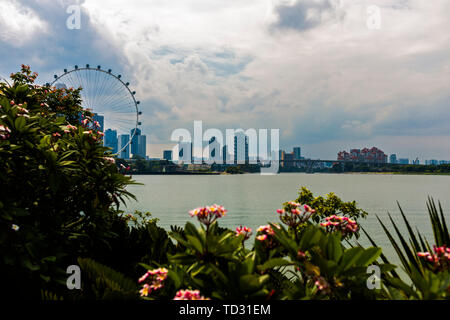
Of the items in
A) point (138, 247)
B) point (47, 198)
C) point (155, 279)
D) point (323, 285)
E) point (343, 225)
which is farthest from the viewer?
point (138, 247)

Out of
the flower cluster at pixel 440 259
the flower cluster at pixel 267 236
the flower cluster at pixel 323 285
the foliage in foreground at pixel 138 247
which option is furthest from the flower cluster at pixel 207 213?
the flower cluster at pixel 440 259

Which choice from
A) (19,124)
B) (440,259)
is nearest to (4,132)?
(19,124)

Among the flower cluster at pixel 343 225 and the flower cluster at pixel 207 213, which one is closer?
the flower cluster at pixel 207 213

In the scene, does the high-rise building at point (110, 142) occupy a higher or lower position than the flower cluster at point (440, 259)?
higher

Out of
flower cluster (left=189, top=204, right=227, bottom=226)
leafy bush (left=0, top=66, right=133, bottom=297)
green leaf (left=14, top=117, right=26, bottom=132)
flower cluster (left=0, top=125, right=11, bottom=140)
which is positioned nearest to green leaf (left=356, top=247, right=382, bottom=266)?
flower cluster (left=189, top=204, right=227, bottom=226)

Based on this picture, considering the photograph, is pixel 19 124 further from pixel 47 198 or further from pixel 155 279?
pixel 155 279

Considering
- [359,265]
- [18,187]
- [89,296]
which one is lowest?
[89,296]

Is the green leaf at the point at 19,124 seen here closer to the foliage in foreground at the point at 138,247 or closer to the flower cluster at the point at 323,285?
the foliage in foreground at the point at 138,247

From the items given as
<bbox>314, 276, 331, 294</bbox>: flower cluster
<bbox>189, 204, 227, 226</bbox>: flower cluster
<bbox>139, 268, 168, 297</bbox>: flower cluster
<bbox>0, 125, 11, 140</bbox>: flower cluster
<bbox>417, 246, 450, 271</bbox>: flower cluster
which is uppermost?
<bbox>0, 125, 11, 140</bbox>: flower cluster

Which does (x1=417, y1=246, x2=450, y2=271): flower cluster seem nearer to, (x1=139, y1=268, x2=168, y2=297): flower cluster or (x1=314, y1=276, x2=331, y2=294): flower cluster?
(x1=314, y1=276, x2=331, y2=294): flower cluster
